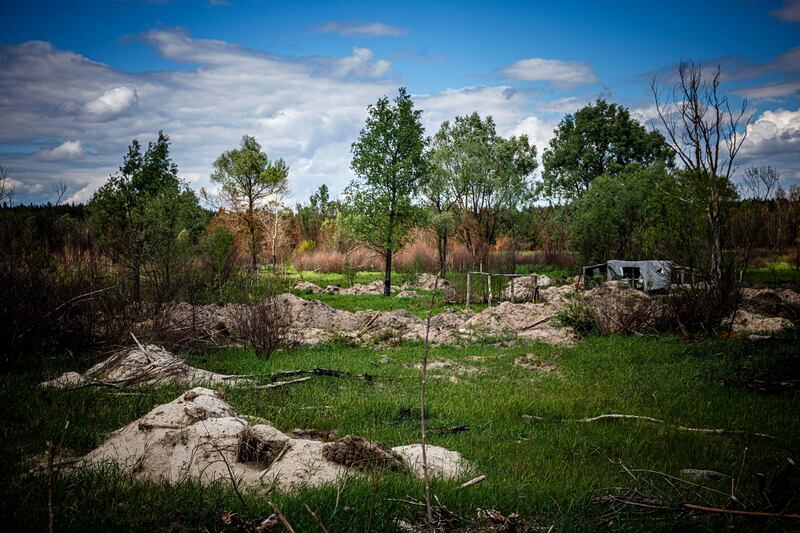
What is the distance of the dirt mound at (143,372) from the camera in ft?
24.9

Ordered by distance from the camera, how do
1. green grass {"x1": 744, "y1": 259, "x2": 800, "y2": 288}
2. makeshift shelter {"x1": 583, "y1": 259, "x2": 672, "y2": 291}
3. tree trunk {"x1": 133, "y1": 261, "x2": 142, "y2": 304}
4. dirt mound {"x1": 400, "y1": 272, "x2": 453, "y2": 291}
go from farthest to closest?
dirt mound {"x1": 400, "y1": 272, "x2": 453, "y2": 291} < green grass {"x1": 744, "y1": 259, "x2": 800, "y2": 288} < makeshift shelter {"x1": 583, "y1": 259, "x2": 672, "y2": 291} < tree trunk {"x1": 133, "y1": 261, "x2": 142, "y2": 304}

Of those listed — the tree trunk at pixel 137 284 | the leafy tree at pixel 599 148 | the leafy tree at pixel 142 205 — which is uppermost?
the leafy tree at pixel 599 148

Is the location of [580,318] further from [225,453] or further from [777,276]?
[777,276]

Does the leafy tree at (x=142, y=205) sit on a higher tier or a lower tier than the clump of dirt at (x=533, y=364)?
higher

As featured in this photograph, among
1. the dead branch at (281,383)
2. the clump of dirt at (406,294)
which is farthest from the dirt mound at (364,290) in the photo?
the dead branch at (281,383)

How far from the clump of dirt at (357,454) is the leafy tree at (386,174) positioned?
23.1 metres

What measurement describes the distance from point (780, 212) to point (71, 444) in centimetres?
5235

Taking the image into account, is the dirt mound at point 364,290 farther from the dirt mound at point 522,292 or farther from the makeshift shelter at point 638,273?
the makeshift shelter at point 638,273

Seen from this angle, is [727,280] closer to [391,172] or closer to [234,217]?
[391,172]

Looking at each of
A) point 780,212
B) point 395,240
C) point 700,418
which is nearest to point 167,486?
point 700,418

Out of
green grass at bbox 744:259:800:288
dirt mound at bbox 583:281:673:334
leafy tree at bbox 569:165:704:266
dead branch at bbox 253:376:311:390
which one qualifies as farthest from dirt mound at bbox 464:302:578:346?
Answer: leafy tree at bbox 569:165:704:266

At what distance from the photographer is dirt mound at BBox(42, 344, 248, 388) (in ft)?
24.9

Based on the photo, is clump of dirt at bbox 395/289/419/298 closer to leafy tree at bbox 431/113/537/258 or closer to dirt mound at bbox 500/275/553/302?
dirt mound at bbox 500/275/553/302

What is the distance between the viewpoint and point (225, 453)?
14.8 feet
